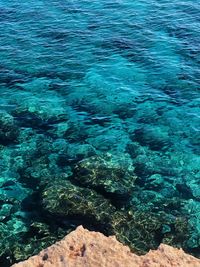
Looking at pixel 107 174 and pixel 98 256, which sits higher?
pixel 98 256

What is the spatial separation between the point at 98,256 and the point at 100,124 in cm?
1633

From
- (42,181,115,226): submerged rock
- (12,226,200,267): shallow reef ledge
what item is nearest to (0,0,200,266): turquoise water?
(42,181,115,226): submerged rock

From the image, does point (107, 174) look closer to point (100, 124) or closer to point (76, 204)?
point (76, 204)

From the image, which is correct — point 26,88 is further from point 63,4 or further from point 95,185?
point 63,4

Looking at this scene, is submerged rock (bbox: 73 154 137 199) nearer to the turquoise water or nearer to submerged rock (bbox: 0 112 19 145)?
the turquoise water

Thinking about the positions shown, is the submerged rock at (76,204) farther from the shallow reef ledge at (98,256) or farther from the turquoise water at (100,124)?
the shallow reef ledge at (98,256)

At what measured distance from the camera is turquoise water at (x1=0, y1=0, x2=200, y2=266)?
915 inches

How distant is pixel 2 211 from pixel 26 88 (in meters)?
14.8

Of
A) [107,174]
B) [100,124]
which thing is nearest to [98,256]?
[107,174]

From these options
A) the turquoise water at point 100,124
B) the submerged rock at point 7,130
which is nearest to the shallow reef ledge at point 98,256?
the turquoise water at point 100,124

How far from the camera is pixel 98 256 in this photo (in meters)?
16.4

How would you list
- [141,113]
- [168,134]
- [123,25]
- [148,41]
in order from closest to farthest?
[168,134]
[141,113]
[148,41]
[123,25]

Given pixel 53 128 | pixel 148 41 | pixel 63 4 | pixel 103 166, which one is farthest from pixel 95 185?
pixel 63 4

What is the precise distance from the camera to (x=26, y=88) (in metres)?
36.0
